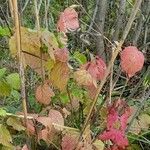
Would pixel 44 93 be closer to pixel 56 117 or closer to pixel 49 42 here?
pixel 56 117

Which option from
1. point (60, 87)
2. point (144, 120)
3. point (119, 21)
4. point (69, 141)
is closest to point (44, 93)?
point (60, 87)

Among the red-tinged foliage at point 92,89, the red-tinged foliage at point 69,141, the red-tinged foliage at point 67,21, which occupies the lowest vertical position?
the red-tinged foliage at point 69,141

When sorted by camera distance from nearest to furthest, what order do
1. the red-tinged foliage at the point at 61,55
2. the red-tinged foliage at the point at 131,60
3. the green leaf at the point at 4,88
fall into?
the red-tinged foliage at the point at 131,60 → the red-tinged foliage at the point at 61,55 → the green leaf at the point at 4,88

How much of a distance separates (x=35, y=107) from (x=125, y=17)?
144 centimetres

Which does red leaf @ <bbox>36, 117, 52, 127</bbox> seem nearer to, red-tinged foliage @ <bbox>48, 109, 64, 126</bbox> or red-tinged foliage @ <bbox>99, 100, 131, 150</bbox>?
red-tinged foliage @ <bbox>48, 109, 64, 126</bbox>

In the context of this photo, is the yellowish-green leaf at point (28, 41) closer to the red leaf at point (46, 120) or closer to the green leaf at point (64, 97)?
the red leaf at point (46, 120)

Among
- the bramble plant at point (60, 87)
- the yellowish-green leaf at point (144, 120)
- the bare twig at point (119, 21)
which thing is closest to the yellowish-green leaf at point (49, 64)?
the bramble plant at point (60, 87)

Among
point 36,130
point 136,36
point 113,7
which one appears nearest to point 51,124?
point 36,130

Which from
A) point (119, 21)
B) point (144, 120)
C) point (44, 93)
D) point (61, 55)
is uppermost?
point (61, 55)

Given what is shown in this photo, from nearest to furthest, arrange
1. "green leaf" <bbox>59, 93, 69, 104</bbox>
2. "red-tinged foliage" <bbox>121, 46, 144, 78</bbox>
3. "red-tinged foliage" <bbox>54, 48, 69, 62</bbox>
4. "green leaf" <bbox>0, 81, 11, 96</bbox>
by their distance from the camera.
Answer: "red-tinged foliage" <bbox>121, 46, 144, 78</bbox> < "red-tinged foliage" <bbox>54, 48, 69, 62</bbox> < "green leaf" <bbox>0, 81, 11, 96</bbox> < "green leaf" <bbox>59, 93, 69, 104</bbox>

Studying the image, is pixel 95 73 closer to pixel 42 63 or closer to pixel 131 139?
pixel 42 63

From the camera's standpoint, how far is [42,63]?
1.23 meters

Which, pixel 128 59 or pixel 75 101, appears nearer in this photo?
pixel 128 59

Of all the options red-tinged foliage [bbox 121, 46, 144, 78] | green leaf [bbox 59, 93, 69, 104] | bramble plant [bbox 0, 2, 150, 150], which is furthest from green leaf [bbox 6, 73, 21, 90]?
red-tinged foliage [bbox 121, 46, 144, 78]
